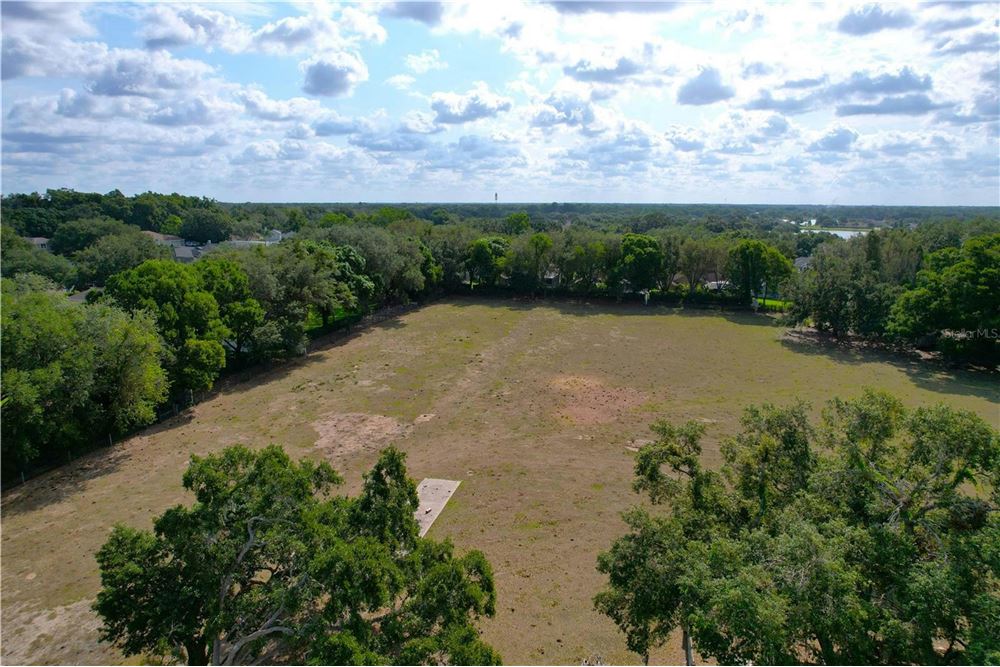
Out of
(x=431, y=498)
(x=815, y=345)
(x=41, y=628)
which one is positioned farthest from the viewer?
(x=815, y=345)

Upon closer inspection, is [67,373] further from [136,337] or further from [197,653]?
[197,653]

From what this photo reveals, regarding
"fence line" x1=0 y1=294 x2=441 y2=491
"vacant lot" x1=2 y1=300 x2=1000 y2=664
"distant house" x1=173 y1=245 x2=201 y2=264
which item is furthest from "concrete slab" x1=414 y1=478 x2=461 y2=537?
"distant house" x1=173 y1=245 x2=201 y2=264

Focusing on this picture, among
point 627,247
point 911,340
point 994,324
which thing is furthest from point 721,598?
point 627,247

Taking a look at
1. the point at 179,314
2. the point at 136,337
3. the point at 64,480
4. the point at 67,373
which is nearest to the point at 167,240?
the point at 179,314

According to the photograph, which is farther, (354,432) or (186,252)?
(186,252)

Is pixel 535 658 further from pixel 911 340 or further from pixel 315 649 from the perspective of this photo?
pixel 911 340

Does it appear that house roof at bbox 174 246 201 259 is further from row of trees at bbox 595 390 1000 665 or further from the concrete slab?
row of trees at bbox 595 390 1000 665
